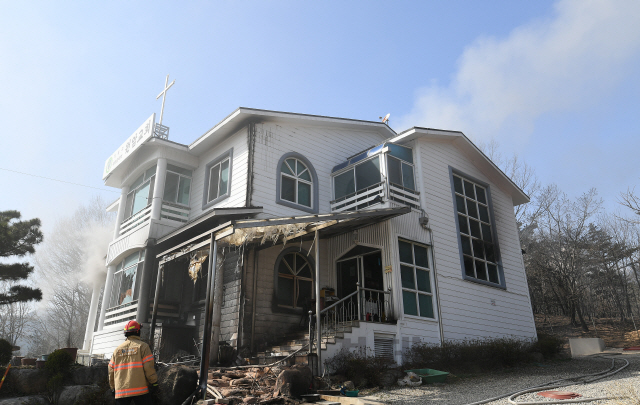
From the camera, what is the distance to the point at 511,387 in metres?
9.23

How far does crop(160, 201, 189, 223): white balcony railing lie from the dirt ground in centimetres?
1992

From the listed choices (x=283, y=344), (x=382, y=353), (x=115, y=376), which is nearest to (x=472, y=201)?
(x=382, y=353)

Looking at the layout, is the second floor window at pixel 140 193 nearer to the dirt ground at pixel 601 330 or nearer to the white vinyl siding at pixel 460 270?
the white vinyl siding at pixel 460 270

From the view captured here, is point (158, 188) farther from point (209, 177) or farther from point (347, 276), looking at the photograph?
point (347, 276)

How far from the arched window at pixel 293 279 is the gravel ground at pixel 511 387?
4884mm

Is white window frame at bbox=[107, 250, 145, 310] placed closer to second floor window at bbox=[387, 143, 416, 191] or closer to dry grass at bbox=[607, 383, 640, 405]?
second floor window at bbox=[387, 143, 416, 191]

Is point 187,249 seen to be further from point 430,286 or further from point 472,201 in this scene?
point 472,201

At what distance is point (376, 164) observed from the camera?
14.9m

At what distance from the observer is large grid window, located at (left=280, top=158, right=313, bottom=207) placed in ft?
49.2

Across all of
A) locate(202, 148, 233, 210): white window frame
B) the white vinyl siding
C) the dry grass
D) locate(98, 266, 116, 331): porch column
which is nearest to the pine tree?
locate(98, 266, 116, 331): porch column

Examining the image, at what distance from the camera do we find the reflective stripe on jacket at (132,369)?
554 centimetres

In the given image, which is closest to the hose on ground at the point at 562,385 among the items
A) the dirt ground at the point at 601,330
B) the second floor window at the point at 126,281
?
the dirt ground at the point at 601,330

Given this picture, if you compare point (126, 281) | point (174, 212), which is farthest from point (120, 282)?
point (174, 212)

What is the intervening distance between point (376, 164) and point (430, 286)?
4312 mm
